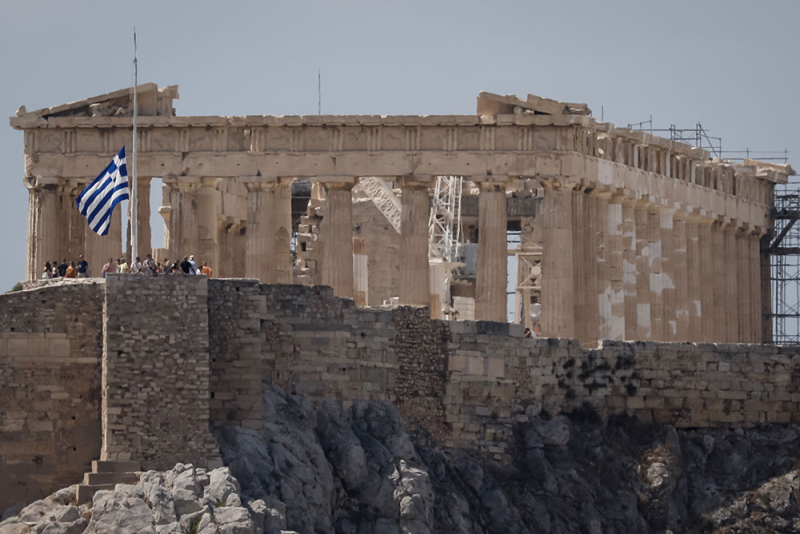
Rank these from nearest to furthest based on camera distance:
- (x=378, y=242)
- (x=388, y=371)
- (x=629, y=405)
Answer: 1. (x=388, y=371)
2. (x=629, y=405)
3. (x=378, y=242)

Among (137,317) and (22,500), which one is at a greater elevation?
(137,317)

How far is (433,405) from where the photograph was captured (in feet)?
219

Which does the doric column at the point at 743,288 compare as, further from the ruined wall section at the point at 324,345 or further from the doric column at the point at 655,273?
the ruined wall section at the point at 324,345

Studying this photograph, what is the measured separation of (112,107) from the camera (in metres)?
86.2

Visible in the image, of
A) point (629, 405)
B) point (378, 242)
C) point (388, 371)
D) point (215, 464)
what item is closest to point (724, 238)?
point (378, 242)

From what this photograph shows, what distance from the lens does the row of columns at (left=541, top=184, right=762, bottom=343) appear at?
84.0 m

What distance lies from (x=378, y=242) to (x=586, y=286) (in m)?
13.4

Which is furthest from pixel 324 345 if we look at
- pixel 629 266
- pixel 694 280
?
pixel 694 280

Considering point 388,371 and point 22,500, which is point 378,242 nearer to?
point 388,371

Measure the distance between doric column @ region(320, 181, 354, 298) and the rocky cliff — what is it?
16908 mm

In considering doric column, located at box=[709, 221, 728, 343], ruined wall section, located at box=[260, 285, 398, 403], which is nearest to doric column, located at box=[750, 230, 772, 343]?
doric column, located at box=[709, 221, 728, 343]

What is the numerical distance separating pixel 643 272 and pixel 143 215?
1706 centimetres

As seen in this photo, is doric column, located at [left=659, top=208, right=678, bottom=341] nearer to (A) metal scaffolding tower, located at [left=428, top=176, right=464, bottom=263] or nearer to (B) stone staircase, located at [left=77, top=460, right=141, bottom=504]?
(A) metal scaffolding tower, located at [left=428, top=176, right=464, bottom=263]

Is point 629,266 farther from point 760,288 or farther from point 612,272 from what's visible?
point 760,288
